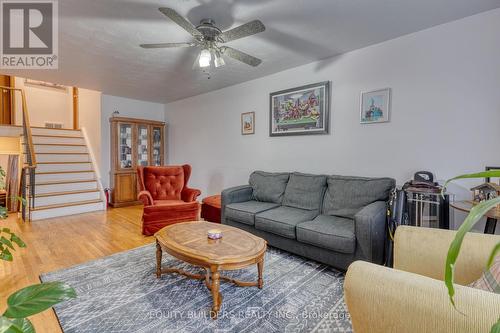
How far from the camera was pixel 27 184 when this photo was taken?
430 centimetres

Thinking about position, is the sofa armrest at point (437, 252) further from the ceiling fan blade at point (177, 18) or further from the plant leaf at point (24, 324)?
the ceiling fan blade at point (177, 18)

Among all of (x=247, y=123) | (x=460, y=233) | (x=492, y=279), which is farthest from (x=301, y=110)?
(x=460, y=233)

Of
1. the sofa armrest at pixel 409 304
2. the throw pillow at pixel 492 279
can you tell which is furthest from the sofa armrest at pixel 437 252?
the sofa armrest at pixel 409 304

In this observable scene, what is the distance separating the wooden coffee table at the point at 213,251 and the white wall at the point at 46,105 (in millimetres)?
6913

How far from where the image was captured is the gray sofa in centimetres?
220

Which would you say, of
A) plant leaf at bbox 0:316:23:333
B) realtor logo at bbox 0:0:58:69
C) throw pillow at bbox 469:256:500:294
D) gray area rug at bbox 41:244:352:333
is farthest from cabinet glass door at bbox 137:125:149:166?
throw pillow at bbox 469:256:500:294

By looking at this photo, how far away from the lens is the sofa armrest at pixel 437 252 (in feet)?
4.16

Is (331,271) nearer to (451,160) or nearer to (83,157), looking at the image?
(451,160)

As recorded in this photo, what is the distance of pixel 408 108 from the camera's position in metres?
2.68

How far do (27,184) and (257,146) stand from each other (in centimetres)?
405

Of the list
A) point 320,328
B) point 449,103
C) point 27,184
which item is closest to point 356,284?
point 320,328

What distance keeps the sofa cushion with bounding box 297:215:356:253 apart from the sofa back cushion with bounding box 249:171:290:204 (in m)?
0.84

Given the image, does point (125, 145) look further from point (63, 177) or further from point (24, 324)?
point (24, 324)

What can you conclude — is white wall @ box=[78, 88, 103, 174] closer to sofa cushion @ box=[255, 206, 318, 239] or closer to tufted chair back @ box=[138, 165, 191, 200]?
tufted chair back @ box=[138, 165, 191, 200]
